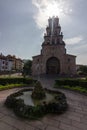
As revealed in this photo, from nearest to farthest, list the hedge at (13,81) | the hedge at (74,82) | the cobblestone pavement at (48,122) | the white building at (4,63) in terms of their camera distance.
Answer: the cobblestone pavement at (48,122) < the hedge at (74,82) < the hedge at (13,81) < the white building at (4,63)

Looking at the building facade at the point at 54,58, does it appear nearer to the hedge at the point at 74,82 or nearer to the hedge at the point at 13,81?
the hedge at the point at 74,82

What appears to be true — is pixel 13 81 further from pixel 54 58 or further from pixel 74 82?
pixel 54 58

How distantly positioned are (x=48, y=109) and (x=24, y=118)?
140 centimetres

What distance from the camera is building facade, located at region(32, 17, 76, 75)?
1380 inches

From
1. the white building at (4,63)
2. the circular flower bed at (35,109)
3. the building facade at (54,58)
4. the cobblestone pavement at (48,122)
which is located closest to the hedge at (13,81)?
the circular flower bed at (35,109)

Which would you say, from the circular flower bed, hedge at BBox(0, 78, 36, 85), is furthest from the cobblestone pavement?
hedge at BBox(0, 78, 36, 85)

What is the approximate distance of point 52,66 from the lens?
122ft

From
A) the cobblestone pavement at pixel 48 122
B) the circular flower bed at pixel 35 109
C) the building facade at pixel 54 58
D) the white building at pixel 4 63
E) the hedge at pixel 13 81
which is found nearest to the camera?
the cobblestone pavement at pixel 48 122

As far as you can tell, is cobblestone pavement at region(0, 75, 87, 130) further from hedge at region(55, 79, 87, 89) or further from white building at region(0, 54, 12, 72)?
white building at region(0, 54, 12, 72)

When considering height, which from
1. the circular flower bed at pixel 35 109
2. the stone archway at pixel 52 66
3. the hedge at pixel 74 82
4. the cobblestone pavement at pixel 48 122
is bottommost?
the cobblestone pavement at pixel 48 122

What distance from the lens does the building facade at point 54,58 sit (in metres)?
35.1

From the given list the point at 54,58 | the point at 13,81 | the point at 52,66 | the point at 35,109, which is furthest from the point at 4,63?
the point at 35,109

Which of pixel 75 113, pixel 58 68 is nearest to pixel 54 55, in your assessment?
pixel 58 68

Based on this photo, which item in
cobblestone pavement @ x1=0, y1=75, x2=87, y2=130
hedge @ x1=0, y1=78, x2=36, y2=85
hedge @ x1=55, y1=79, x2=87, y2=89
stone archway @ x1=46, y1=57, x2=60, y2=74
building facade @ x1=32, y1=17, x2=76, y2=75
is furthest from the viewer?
stone archway @ x1=46, y1=57, x2=60, y2=74
